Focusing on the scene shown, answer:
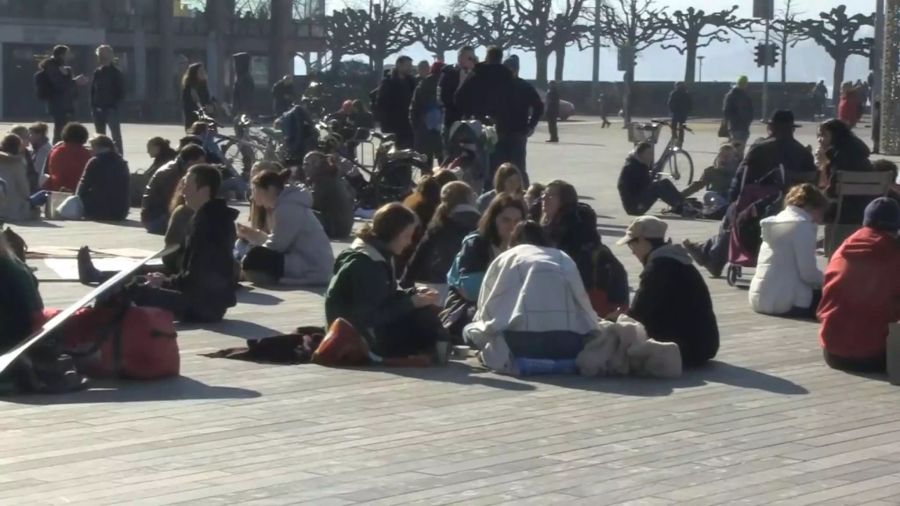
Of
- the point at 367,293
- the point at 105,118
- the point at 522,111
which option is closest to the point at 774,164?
the point at 522,111

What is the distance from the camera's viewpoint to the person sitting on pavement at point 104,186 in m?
19.9

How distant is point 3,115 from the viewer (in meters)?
63.5

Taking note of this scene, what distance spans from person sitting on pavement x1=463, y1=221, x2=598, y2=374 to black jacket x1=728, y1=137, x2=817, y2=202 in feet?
18.1

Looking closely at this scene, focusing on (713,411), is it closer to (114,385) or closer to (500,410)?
(500,410)

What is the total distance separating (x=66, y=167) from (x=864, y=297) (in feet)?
42.9

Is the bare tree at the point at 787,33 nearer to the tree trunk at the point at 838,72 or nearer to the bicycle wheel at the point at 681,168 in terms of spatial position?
the tree trunk at the point at 838,72

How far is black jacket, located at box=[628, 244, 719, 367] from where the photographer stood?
1062 centimetres

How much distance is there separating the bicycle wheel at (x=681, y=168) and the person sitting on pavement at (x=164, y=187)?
9.85 meters

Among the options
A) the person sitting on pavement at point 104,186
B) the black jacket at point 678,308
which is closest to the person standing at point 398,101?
the person sitting on pavement at point 104,186

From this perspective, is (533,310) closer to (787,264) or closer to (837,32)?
(787,264)

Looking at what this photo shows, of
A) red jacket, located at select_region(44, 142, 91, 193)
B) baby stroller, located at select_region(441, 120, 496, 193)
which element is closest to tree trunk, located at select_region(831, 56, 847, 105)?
red jacket, located at select_region(44, 142, 91, 193)

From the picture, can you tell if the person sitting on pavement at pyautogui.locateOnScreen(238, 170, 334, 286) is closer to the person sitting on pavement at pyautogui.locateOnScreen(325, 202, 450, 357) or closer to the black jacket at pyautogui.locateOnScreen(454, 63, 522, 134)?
the person sitting on pavement at pyautogui.locateOnScreen(325, 202, 450, 357)

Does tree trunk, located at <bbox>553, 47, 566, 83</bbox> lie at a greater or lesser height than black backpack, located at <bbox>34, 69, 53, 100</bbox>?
lesser

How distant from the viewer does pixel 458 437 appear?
8.41 m
